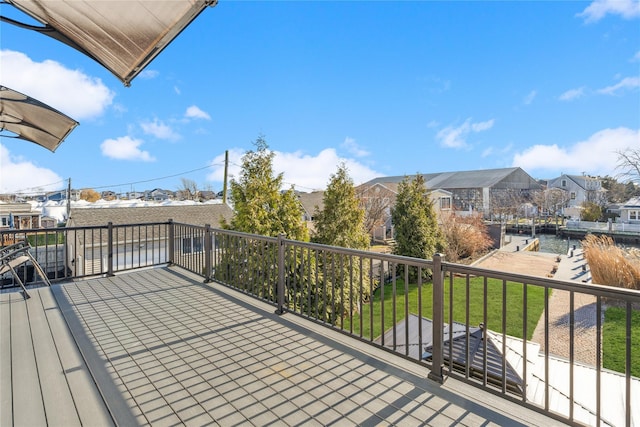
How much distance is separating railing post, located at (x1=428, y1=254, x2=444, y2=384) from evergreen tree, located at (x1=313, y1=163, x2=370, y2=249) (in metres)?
6.72

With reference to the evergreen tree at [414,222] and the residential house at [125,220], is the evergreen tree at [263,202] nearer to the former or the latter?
the residential house at [125,220]

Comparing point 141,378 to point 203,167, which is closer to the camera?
point 141,378

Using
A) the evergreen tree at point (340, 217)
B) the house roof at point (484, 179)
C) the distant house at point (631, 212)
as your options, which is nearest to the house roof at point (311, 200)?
the house roof at point (484, 179)

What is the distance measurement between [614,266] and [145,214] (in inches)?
744

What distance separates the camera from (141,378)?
2.45 metres

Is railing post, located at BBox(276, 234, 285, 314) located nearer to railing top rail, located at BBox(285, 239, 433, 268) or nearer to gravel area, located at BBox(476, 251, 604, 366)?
railing top rail, located at BBox(285, 239, 433, 268)

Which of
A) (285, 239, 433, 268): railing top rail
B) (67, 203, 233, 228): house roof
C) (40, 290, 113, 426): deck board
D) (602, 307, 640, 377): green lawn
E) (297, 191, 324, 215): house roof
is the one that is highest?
(297, 191, 324, 215): house roof

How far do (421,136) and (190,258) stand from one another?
32258 mm

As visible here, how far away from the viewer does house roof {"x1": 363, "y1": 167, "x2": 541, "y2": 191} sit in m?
41.0

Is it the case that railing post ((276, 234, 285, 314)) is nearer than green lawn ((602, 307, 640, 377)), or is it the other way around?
railing post ((276, 234, 285, 314))

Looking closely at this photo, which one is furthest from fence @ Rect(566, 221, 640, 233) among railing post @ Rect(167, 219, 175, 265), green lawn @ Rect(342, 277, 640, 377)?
railing post @ Rect(167, 219, 175, 265)

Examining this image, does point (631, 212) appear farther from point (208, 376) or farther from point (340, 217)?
point (208, 376)

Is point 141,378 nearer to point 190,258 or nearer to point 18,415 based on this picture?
point 18,415

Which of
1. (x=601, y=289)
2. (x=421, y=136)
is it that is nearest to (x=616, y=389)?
(x=601, y=289)
